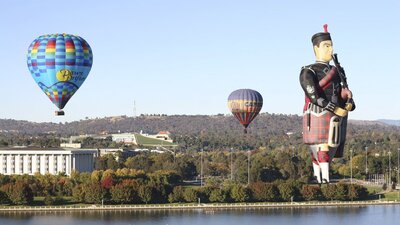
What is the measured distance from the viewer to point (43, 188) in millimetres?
85438

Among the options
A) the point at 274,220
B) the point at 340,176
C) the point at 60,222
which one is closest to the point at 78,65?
the point at 60,222

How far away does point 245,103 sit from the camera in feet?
227

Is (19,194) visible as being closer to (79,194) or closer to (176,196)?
(79,194)

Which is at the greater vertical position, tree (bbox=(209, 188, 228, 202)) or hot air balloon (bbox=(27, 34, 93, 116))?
hot air balloon (bbox=(27, 34, 93, 116))

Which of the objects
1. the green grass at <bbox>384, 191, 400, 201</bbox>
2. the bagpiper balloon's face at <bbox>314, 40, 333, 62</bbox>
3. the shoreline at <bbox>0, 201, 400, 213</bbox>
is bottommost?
the shoreline at <bbox>0, 201, 400, 213</bbox>

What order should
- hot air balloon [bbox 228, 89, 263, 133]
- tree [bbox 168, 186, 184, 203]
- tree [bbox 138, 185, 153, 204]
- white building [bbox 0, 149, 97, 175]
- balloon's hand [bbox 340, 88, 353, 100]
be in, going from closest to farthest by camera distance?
balloon's hand [bbox 340, 88, 353, 100]
hot air balloon [bbox 228, 89, 263, 133]
tree [bbox 138, 185, 153, 204]
tree [bbox 168, 186, 184, 203]
white building [bbox 0, 149, 97, 175]

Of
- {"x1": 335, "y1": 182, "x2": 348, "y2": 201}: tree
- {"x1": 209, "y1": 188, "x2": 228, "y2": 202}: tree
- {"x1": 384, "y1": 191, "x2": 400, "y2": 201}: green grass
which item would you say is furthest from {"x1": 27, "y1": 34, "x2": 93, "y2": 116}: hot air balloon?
{"x1": 384, "y1": 191, "x2": 400, "y2": 201}: green grass

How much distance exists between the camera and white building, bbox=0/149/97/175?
11450 centimetres

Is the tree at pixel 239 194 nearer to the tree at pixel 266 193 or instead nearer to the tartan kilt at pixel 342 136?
the tree at pixel 266 193

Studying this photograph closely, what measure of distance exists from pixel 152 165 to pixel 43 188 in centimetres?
3113

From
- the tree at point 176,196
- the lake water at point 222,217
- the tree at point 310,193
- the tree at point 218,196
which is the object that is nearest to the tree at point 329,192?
the tree at point 310,193

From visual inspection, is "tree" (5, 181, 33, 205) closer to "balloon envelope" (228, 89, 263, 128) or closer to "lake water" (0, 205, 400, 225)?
"lake water" (0, 205, 400, 225)

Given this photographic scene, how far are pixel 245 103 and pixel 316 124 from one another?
34871mm

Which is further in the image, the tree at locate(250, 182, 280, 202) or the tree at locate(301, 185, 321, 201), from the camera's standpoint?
the tree at locate(301, 185, 321, 201)
